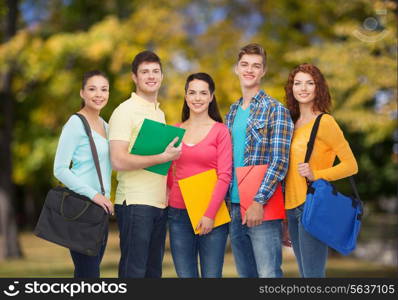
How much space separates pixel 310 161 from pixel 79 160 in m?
1.69

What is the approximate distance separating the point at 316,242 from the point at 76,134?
1.92 m

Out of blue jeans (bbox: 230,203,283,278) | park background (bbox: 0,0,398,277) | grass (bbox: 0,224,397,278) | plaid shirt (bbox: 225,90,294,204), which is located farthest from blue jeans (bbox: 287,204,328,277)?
grass (bbox: 0,224,397,278)

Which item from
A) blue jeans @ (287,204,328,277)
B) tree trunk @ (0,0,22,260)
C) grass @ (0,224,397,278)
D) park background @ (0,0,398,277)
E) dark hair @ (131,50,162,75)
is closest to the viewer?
blue jeans @ (287,204,328,277)

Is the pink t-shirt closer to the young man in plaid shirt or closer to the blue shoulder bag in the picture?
the young man in plaid shirt

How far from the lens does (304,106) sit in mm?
5598

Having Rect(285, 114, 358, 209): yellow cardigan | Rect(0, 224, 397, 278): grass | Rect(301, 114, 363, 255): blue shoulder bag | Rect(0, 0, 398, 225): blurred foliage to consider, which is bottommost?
Rect(0, 224, 397, 278): grass

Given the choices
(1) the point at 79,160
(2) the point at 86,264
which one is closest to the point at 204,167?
(1) the point at 79,160

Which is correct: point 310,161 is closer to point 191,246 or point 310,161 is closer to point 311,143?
point 311,143

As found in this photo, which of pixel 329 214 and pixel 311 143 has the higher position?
pixel 311 143

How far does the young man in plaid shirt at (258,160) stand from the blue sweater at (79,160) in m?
0.97

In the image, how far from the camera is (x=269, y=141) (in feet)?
17.8

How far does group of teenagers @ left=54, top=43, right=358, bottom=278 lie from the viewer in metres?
5.31

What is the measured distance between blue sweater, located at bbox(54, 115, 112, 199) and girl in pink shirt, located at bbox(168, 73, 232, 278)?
1.74 ft

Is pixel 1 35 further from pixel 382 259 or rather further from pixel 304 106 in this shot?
pixel 304 106
